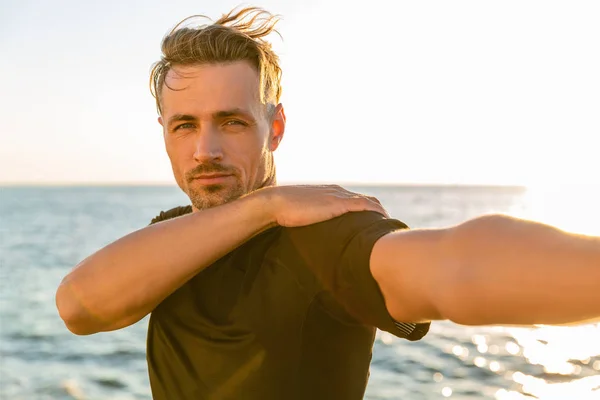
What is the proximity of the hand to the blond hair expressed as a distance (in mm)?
896

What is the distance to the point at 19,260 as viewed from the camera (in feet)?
113

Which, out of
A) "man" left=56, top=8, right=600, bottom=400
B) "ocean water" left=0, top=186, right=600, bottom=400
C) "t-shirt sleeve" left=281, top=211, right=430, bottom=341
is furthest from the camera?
"ocean water" left=0, top=186, right=600, bottom=400

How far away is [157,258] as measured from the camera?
91.4 inches

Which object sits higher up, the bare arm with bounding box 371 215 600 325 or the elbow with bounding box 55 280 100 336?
the bare arm with bounding box 371 215 600 325

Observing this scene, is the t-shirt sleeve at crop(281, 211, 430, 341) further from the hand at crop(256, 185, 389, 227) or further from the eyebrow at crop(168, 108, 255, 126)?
the eyebrow at crop(168, 108, 255, 126)

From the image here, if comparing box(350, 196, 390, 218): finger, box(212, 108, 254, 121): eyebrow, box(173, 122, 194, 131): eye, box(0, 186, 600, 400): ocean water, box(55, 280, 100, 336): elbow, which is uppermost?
box(212, 108, 254, 121): eyebrow

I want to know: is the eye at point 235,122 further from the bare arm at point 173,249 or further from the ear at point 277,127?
the bare arm at point 173,249

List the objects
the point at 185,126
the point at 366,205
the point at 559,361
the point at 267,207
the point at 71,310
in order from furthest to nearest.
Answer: the point at 559,361
the point at 185,126
the point at 71,310
the point at 267,207
the point at 366,205

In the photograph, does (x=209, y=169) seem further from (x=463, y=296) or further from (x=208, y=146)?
(x=463, y=296)

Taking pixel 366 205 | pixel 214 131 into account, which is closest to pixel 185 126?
pixel 214 131

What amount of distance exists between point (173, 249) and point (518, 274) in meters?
1.25

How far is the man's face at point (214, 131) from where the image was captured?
2809 millimetres

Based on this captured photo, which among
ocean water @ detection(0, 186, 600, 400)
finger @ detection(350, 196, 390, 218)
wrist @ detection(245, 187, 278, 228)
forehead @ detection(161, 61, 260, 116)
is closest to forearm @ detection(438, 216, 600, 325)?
finger @ detection(350, 196, 390, 218)

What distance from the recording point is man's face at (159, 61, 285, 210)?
2809mm
